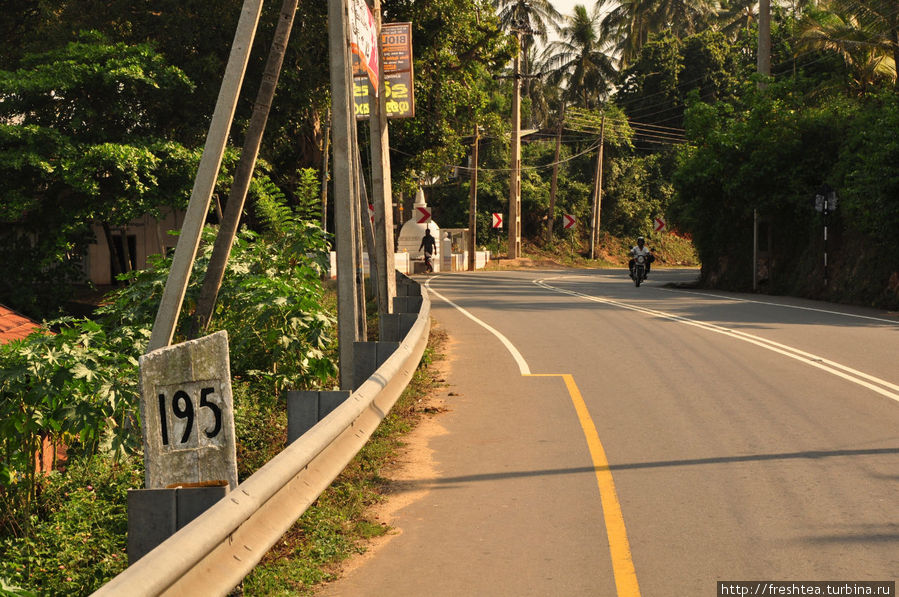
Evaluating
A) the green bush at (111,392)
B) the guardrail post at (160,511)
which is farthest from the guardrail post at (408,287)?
the guardrail post at (160,511)

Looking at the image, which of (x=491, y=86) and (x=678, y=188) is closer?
(x=678, y=188)

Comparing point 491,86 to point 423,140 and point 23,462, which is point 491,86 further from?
point 23,462

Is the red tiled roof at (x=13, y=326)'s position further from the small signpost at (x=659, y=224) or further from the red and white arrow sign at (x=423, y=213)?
the small signpost at (x=659, y=224)

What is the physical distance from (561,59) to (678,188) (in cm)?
3263

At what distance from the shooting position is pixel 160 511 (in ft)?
14.0

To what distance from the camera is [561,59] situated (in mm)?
65000

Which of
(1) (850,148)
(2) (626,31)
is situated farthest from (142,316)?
(2) (626,31)

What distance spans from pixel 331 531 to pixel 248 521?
1840 millimetres

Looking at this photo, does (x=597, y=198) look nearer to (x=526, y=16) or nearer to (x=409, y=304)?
(x=526, y=16)

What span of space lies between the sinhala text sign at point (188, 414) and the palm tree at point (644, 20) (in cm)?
6626

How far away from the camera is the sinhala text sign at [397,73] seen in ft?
63.3

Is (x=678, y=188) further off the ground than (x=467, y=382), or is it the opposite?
(x=678, y=188)

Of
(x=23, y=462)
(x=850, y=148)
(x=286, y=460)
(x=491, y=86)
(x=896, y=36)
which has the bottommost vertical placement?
(x=23, y=462)

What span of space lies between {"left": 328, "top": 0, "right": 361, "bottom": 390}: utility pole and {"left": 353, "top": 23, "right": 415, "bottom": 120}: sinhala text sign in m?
7.96
